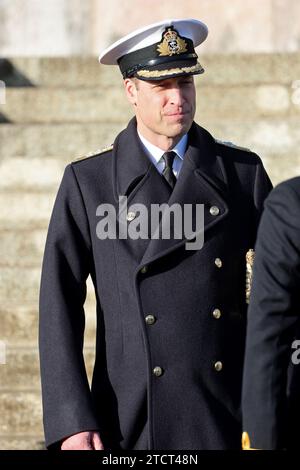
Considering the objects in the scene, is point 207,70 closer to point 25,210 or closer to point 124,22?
point 25,210

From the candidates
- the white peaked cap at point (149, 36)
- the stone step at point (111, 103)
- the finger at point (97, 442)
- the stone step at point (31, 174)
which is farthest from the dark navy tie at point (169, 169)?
the stone step at point (111, 103)

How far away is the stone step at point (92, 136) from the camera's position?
351 inches

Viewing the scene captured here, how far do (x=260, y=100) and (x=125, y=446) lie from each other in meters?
5.02

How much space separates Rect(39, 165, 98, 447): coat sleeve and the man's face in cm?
36

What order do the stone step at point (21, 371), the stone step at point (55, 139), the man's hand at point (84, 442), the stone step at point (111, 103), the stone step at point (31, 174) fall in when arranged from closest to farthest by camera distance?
1. the man's hand at point (84, 442)
2. the stone step at point (21, 371)
3. the stone step at point (31, 174)
4. the stone step at point (55, 139)
5. the stone step at point (111, 103)

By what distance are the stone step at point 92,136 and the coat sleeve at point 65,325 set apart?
4061 mm

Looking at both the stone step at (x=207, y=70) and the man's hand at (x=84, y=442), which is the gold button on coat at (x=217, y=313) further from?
the stone step at (x=207, y=70)

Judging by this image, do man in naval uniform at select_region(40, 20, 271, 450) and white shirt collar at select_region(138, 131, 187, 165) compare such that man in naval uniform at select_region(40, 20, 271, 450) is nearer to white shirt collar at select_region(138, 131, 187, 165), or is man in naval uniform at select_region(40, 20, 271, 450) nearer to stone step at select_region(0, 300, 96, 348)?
white shirt collar at select_region(138, 131, 187, 165)

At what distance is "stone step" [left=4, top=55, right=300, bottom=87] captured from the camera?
31.8 ft

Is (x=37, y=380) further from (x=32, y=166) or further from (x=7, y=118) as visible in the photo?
(x=7, y=118)

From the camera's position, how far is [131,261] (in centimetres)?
476

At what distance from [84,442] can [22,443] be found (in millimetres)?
2550

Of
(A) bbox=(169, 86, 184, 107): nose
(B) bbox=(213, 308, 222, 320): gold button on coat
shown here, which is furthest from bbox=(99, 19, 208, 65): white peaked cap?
(B) bbox=(213, 308, 222, 320): gold button on coat

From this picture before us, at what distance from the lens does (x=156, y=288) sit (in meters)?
4.69
